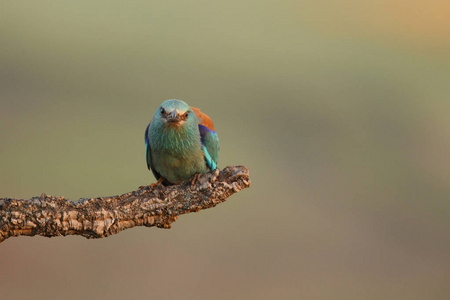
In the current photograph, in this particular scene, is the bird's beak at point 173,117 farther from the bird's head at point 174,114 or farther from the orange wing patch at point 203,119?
the orange wing patch at point 203,119

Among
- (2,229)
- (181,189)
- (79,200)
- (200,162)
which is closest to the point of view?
(2,229)

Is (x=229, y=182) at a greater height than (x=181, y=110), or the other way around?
(x=181, y=110)

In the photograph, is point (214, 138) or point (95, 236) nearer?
point (95, 236)

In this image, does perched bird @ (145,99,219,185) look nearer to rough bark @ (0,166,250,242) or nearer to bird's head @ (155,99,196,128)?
bird's head @ (155,99,196,128)

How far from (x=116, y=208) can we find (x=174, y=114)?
83 cm

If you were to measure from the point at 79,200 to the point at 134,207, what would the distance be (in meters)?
0.40

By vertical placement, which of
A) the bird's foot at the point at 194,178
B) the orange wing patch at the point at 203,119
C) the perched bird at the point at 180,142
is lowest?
the bird's foot at the point at 194,178

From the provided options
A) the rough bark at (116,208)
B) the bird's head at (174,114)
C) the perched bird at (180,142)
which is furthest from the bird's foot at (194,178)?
the bird's head at (174,114)

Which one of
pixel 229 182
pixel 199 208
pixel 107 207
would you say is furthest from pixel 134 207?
pixel 229 182

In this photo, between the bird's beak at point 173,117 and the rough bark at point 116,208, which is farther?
the bird's beak at point 173,117

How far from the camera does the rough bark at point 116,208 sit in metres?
3.45

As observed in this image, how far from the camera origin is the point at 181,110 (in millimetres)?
3973

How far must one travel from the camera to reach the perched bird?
13.1 feet

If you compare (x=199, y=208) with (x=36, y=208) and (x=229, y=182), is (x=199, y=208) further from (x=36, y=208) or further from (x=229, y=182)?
(x=36, y=208)
